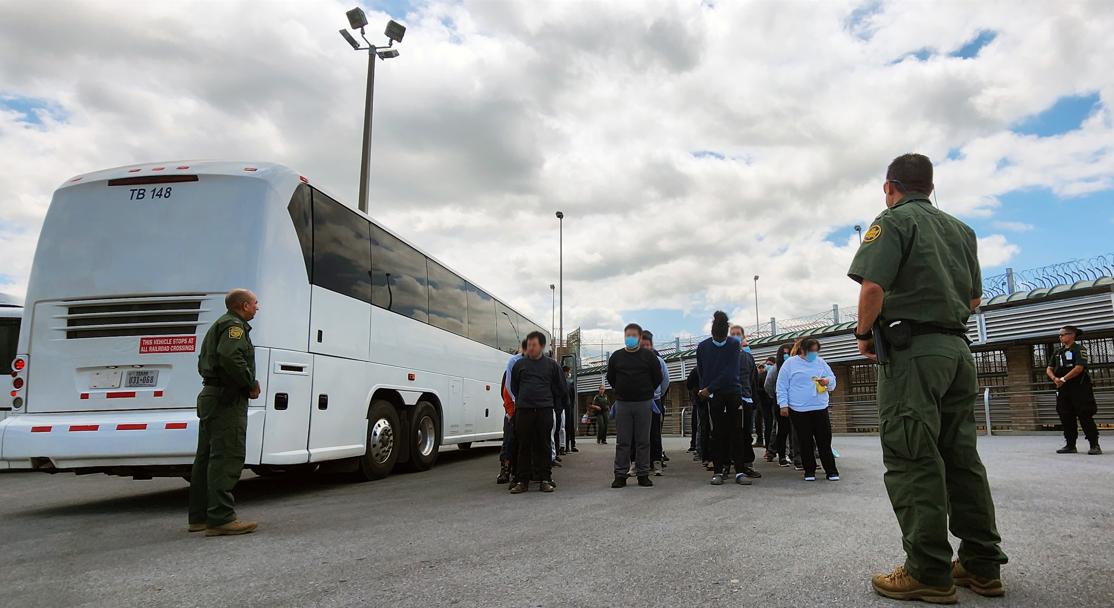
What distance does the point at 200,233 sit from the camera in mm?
6125

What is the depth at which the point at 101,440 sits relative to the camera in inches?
224

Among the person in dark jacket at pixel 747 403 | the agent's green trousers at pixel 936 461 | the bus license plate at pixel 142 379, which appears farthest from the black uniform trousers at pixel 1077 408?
the bus license plate at pixel 142 379

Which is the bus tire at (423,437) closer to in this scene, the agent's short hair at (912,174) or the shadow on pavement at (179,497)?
the shadow on pavement at (179,497)

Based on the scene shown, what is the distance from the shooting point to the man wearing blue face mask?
23.7ft

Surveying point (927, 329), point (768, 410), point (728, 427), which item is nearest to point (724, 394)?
point (728, 427)

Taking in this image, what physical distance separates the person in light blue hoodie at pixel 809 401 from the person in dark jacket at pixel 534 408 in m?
2.67

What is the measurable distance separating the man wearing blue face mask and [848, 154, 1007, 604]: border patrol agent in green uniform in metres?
4.30

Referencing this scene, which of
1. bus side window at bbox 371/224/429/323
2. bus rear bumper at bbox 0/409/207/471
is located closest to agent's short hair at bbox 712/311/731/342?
bus side window at bbox 371/224/429/323

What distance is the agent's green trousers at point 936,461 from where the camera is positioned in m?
2.71

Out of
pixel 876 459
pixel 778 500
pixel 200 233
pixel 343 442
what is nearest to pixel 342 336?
pixel 343 442

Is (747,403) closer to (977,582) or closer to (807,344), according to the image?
(807,344)

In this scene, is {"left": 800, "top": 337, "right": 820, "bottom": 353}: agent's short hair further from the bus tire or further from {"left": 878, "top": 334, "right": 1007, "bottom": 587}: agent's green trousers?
the bus tire

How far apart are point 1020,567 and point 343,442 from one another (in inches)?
237

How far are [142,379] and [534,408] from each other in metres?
3.71
